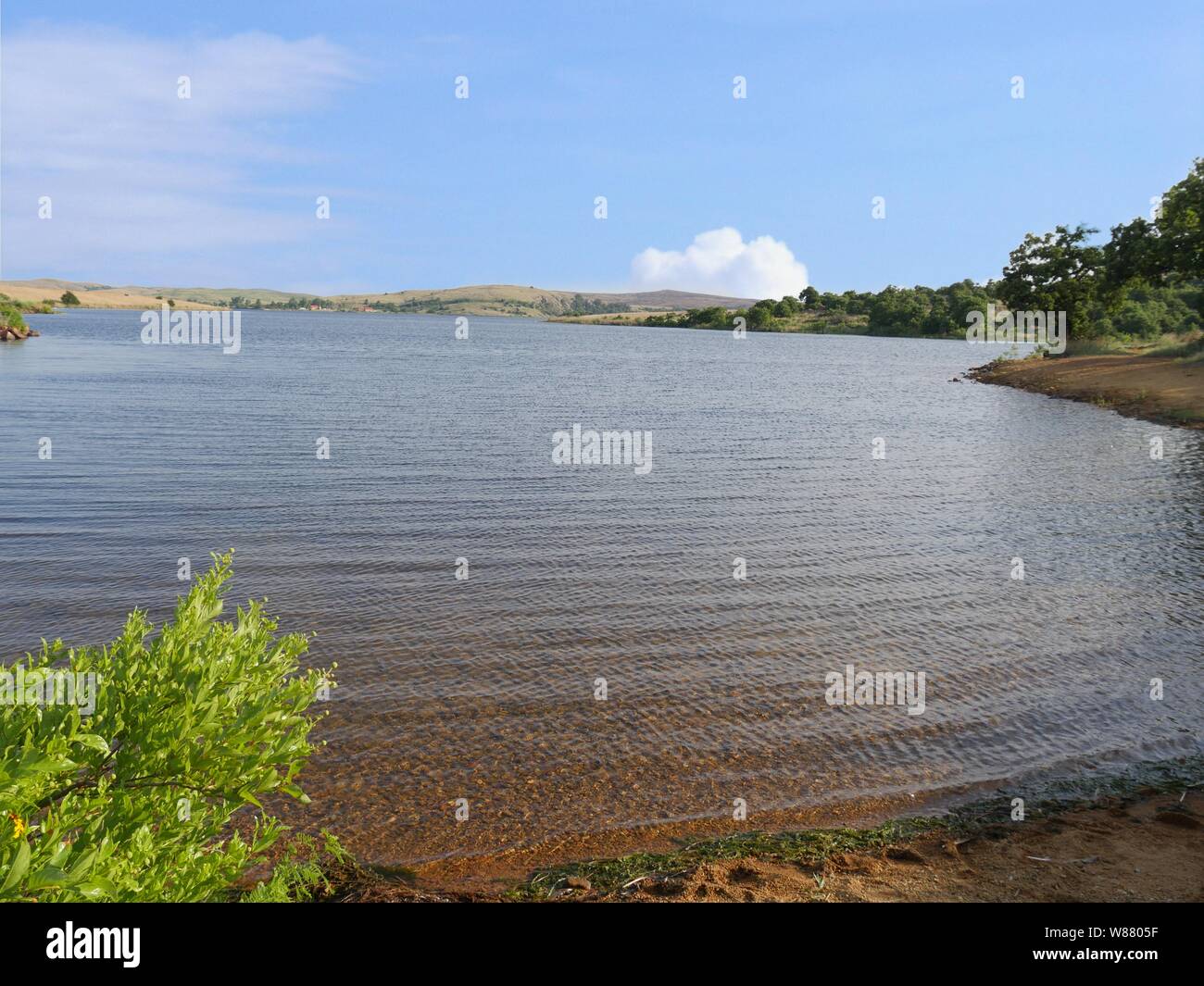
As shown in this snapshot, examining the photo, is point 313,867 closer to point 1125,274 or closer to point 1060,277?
point 1125,274

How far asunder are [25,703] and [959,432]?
38694 millimetres

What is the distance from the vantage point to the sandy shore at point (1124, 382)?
42781 millimetres

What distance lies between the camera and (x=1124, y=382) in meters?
52.0

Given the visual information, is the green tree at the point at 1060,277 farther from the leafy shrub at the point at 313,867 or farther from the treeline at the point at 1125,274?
the leafy shrub at the point at 313,867

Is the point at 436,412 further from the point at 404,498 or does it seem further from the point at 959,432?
the point at 959,432

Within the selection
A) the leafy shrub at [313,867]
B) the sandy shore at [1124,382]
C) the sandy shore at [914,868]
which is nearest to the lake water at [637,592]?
the leafy shrub at [313,867]

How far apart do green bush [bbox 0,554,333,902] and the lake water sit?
13.1ft

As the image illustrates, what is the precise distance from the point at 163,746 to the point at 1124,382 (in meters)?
58.6

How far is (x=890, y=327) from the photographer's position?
580 ft

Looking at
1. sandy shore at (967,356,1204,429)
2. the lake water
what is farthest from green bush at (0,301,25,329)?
sandy shore at (967,356,1204,429)
